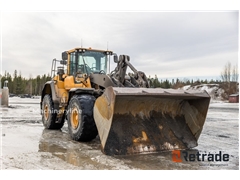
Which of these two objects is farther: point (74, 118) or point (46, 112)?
point (46, 112)

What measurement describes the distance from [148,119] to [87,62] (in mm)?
2494

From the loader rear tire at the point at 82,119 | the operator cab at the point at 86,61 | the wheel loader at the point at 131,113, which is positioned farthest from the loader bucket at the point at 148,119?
the operator cab at the point at 86,61

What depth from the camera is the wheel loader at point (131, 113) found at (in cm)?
457

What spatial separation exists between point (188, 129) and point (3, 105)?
13.6m

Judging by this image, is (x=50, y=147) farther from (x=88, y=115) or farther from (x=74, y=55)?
(x=74, y=55)

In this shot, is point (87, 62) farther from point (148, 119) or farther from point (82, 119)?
point (148, 119)

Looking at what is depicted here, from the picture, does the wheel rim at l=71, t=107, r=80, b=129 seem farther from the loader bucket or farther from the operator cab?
the operator cab

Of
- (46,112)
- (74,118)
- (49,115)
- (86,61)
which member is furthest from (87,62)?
(46,112)

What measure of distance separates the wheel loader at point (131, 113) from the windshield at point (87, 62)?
0.09 meters

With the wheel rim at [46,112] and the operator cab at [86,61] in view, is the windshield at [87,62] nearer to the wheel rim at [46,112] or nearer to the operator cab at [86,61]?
the operator cab at [86,61]

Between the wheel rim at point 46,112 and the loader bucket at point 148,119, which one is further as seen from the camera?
the wheel rim at point 46,112

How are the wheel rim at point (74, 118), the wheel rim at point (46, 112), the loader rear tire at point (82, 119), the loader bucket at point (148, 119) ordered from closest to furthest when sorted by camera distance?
the loader bucket at point (148, 119), the loader rear tire at point (82, 119), the wheel rim at point (74, 118), the wheel rim at point (46, 112)

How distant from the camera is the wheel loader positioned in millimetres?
4574

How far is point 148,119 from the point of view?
5.25 m
